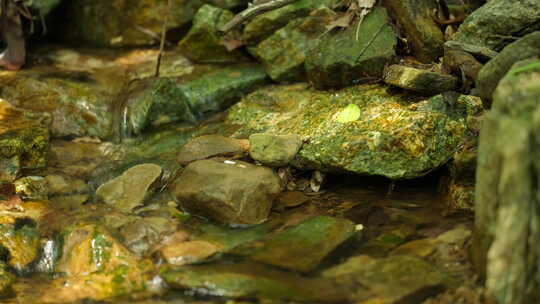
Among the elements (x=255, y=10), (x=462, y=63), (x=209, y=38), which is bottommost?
(x=209, y=38)

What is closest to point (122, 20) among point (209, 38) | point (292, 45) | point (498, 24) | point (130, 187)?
point (209, 38)

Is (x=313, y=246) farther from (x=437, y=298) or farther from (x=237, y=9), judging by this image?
(x=237, y=9)

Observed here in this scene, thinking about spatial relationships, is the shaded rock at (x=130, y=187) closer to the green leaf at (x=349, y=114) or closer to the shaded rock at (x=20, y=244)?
the shaded rock at (x=20, y=244)

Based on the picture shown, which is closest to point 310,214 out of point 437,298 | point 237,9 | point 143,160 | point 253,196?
point 253,196

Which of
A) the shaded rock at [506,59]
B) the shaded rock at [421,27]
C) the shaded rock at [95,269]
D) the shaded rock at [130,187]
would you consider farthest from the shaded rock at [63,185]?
the shaded rock at [506,59]

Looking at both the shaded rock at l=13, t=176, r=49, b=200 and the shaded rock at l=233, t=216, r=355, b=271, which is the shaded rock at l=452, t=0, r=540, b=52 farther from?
the shaded rock at l=13, t=176, r=49, b=200

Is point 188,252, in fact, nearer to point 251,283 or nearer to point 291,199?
point 251,283

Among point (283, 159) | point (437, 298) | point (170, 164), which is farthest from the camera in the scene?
point (170, 164)
